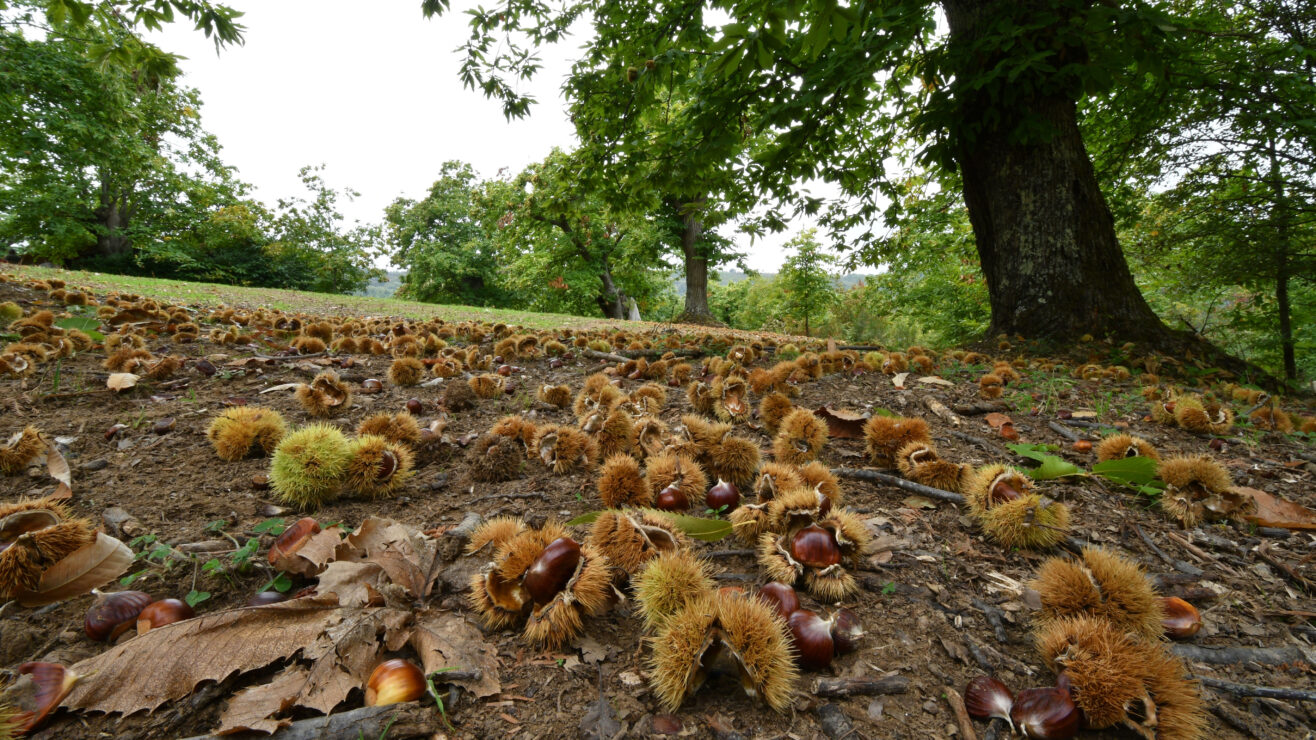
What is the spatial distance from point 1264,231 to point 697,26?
7.85m

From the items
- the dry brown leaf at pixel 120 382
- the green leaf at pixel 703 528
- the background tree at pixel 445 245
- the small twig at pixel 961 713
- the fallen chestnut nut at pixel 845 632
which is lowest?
the small twig at pixel 961 713

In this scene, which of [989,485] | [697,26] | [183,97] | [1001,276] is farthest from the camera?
[183,97]

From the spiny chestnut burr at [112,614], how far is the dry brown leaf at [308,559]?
0.88 ft

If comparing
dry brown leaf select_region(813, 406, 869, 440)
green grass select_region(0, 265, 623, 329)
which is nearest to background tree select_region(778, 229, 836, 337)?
green grass select_region(0, 265, 623, 329)

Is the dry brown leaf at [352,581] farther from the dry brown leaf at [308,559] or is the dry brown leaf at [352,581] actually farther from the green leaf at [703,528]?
the green leaf at [703,528]

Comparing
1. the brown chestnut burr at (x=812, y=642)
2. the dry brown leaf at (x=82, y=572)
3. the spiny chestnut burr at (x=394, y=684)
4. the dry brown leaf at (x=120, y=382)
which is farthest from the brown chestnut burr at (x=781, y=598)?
the dry brown leaf at (x=120, y=382)

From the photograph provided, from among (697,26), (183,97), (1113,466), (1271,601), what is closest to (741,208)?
(697,26)

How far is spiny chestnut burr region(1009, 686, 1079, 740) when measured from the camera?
3.07 ft

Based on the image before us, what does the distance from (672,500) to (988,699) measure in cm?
95

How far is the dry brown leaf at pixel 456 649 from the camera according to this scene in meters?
1.05

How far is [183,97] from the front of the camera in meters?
28.9

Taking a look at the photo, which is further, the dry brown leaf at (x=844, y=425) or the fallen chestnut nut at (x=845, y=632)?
the dry brown leaf at (x=844, y=425)

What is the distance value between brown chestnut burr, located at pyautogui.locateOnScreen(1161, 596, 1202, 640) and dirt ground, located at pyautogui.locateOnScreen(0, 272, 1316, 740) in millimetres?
55

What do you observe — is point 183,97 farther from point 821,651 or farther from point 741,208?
point 821,651
